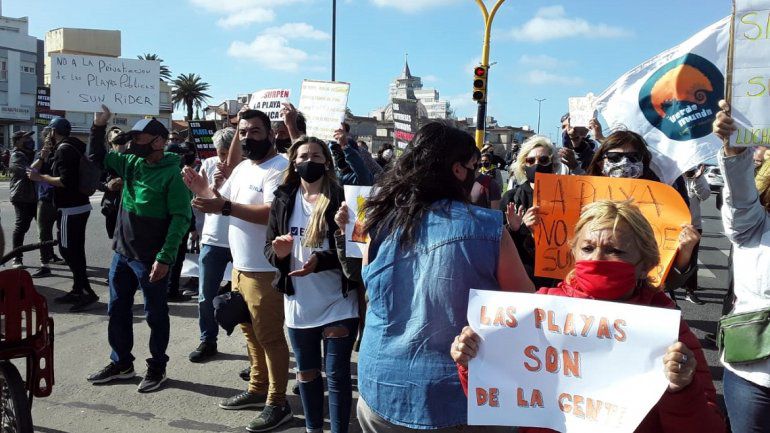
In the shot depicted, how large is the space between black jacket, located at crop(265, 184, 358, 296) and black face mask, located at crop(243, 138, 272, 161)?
69 centimetres

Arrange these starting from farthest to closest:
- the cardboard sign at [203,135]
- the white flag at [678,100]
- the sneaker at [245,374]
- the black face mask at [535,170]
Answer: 1. the cardboard sign at [203,135]
2. the sneaker at [245,374]
3. the black face mask at [535,170]
4. the white flag at [678,100]

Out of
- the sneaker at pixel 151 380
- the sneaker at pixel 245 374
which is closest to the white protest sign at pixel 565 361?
the sneaker at pixel 245 374

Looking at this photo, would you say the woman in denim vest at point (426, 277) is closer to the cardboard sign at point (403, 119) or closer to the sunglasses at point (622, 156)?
the sunglasses at point (622, 156)

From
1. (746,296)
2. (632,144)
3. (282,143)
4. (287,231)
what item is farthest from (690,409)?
(282,143)

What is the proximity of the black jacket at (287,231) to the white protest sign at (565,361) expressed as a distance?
1680 mm

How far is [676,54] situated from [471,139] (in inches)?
67.5

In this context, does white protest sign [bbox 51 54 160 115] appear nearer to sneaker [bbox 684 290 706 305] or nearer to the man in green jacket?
the man in green jacket

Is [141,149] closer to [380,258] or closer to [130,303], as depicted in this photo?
[130,303]

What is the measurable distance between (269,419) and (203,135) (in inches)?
257

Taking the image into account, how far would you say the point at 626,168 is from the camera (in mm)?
3254

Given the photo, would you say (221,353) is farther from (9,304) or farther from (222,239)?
(9,304)

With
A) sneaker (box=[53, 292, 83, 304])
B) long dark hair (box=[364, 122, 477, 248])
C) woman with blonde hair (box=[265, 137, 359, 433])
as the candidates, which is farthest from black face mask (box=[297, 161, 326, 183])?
sneaker (box=[53, 292, 83, 304])

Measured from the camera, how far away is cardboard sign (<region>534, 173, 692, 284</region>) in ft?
9.67

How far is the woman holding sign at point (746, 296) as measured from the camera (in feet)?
7.80
